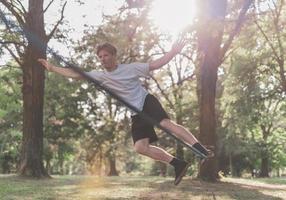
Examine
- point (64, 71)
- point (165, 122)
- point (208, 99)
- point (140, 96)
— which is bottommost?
point (165, 122)

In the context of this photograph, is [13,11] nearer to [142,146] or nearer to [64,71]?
[64,71]

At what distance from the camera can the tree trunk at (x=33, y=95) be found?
62.1ft

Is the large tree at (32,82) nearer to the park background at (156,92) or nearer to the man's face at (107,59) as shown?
the park background at (156,92)

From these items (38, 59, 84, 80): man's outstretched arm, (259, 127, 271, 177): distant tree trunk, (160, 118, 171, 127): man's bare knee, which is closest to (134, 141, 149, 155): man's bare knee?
(160, 118, 171, 127): man's bare knee

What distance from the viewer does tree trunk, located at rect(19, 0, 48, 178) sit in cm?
1892

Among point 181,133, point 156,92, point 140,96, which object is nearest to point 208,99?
point 181,133

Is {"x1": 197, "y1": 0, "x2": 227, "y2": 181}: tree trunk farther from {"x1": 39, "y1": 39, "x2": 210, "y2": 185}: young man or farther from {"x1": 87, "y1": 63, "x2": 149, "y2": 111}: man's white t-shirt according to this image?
{"x1": 87, "y1": 63, "x2": 149, "y2": 111}: man's white t-shirt

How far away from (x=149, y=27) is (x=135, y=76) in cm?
2461

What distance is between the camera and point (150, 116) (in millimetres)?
7414

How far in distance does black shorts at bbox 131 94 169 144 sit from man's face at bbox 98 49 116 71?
0.67 m

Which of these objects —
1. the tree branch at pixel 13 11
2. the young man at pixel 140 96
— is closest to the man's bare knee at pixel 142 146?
the young man at pixel 140 96

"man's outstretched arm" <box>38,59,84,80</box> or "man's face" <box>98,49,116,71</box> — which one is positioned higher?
"man's face" <box>98,49,116,71</box>

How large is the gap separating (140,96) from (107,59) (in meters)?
0.69

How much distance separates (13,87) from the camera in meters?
38.3
